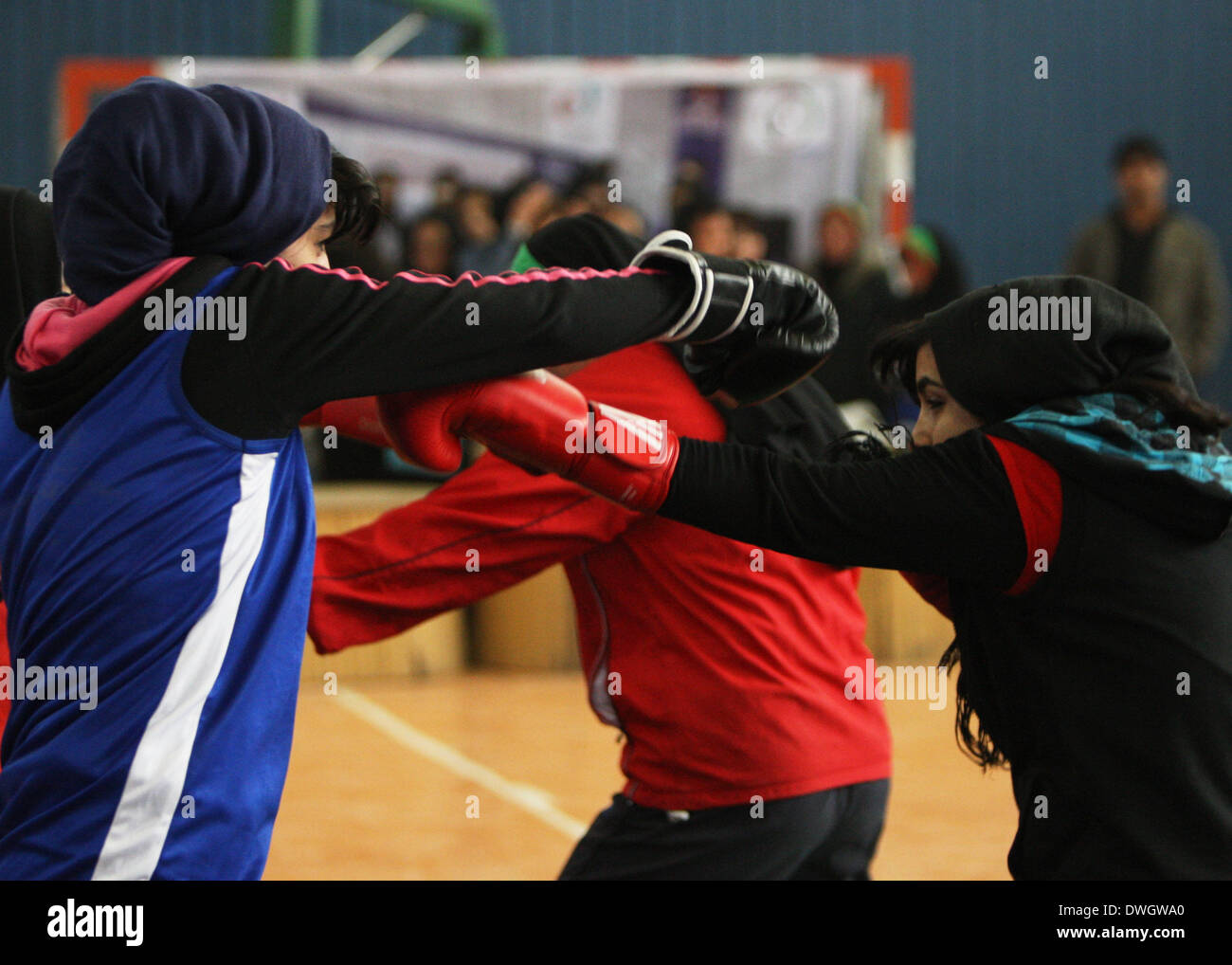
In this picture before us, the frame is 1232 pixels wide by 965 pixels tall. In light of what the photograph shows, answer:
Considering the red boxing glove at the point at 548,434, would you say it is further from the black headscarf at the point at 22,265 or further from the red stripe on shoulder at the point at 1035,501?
the black headscarf at the point at 22,265

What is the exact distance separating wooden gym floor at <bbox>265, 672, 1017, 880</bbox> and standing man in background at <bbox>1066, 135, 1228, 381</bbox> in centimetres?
258

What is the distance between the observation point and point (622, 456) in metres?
1.46

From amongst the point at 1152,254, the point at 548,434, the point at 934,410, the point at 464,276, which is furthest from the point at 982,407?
the point at 1152,254

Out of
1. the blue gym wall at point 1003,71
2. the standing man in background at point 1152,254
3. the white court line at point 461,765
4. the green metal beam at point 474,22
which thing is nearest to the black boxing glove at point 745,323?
the white court line at point 461,765

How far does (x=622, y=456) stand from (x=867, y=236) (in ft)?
19.6

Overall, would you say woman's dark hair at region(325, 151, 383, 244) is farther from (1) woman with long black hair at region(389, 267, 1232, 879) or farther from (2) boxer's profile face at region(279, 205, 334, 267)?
(1) woman with long black hair at region(389, 267, 1232, 879)

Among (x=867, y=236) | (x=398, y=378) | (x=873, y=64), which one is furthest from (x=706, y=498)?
(x=873, y=64)

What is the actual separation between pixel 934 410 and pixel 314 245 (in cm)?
72

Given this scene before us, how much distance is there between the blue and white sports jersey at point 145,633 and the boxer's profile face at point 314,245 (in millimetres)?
243

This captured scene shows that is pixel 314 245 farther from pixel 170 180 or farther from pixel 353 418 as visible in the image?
pixel 170 180

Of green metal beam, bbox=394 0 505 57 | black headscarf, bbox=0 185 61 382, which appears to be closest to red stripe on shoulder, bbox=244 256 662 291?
black headscarf, bbox=0 185 61 382

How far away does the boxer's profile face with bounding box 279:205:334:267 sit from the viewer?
154cm
